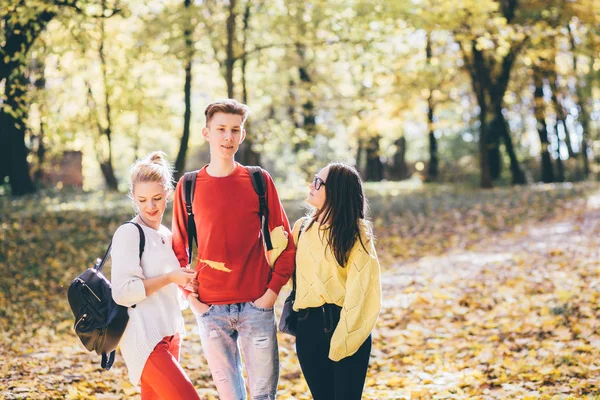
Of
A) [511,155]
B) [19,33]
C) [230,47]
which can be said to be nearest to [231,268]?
[19,33]

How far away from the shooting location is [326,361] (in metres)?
3.46

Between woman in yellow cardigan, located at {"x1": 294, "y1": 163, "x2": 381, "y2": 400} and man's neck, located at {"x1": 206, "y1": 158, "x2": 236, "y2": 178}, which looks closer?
woman in yellow cardigan, located at {"x1": 294, "y1": 163, "x2": 381, "y2": 400}

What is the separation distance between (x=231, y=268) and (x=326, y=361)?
75 cm

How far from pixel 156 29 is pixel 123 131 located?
18.2m

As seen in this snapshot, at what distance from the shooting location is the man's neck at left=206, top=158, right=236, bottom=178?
3.64m

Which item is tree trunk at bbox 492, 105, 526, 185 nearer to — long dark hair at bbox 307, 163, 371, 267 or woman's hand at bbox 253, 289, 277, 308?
long dark hair at bbox 307, 163, 371, 267

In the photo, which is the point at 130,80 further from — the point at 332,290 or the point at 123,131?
the point at 123,131

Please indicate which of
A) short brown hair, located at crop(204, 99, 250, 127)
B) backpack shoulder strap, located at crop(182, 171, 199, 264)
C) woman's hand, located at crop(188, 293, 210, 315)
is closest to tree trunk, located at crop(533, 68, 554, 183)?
short brown hair, located at crop(204, 99, 250, 127)

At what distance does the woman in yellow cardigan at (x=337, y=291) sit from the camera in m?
3.38

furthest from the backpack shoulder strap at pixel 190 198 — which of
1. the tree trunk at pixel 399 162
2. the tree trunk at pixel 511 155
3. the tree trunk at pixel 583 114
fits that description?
the tree trunk at pixel 399 162

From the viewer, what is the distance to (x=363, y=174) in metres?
37.6

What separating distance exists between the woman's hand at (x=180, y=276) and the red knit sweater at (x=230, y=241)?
8.6 inches

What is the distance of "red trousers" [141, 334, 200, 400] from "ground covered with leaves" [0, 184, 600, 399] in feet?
7.60

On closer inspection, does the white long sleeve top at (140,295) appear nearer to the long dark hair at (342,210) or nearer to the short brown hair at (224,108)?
the short brown hair at (224,108)
